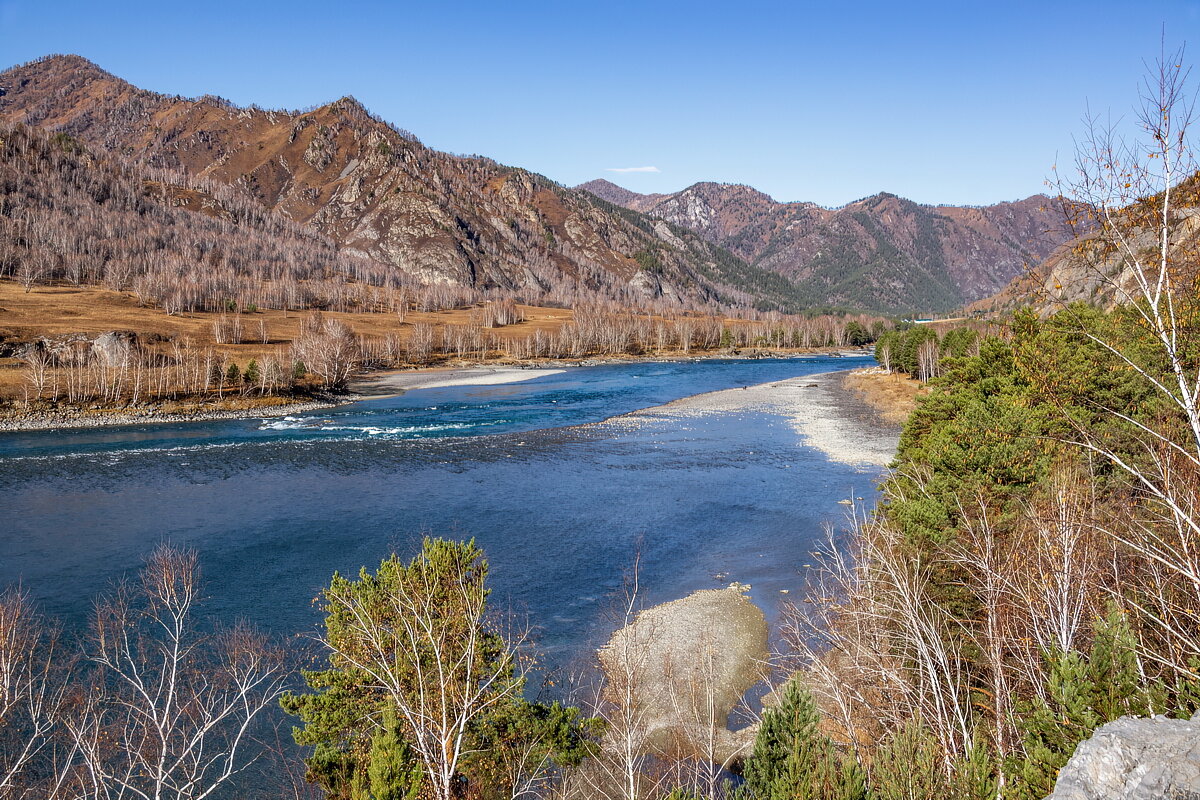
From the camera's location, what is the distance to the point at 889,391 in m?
97.7

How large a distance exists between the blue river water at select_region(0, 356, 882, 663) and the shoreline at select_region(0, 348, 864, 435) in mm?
3522

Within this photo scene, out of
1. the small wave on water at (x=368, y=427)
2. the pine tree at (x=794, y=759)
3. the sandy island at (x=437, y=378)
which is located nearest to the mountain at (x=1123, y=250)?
the pine tree at (x=794, y=759)

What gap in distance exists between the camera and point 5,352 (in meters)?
87.8

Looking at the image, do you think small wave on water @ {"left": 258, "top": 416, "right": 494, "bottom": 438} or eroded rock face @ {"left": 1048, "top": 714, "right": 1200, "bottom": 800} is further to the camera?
small wave on water @ {"left": 258, "top": 416, "right": 494, "bottom": 438}

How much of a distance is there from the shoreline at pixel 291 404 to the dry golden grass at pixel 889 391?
2277 inches

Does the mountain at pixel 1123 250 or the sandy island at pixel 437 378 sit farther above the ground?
the mountain at pixel 1123 250

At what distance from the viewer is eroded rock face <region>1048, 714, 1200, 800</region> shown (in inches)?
257

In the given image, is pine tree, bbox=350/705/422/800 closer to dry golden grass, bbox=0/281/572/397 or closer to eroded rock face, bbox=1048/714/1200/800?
eroded rock face, bbox=1048/714/1200/800

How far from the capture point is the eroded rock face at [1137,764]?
257 inches

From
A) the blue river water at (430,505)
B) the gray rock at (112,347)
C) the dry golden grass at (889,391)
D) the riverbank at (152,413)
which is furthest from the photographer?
the gray rock at (112,347)

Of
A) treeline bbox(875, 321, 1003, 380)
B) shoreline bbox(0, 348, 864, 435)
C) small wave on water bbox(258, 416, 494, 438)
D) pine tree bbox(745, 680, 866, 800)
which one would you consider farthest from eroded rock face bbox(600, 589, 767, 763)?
treeline bbox(875, 321, 1003, 380)

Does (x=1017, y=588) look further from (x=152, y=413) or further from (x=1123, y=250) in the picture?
(x=152, y=413)

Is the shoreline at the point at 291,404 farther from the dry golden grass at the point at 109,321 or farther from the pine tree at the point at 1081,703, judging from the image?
the pine tree at the point at 1081,703

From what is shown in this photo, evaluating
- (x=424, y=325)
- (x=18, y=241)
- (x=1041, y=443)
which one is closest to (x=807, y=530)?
(x=1041, y=443)
